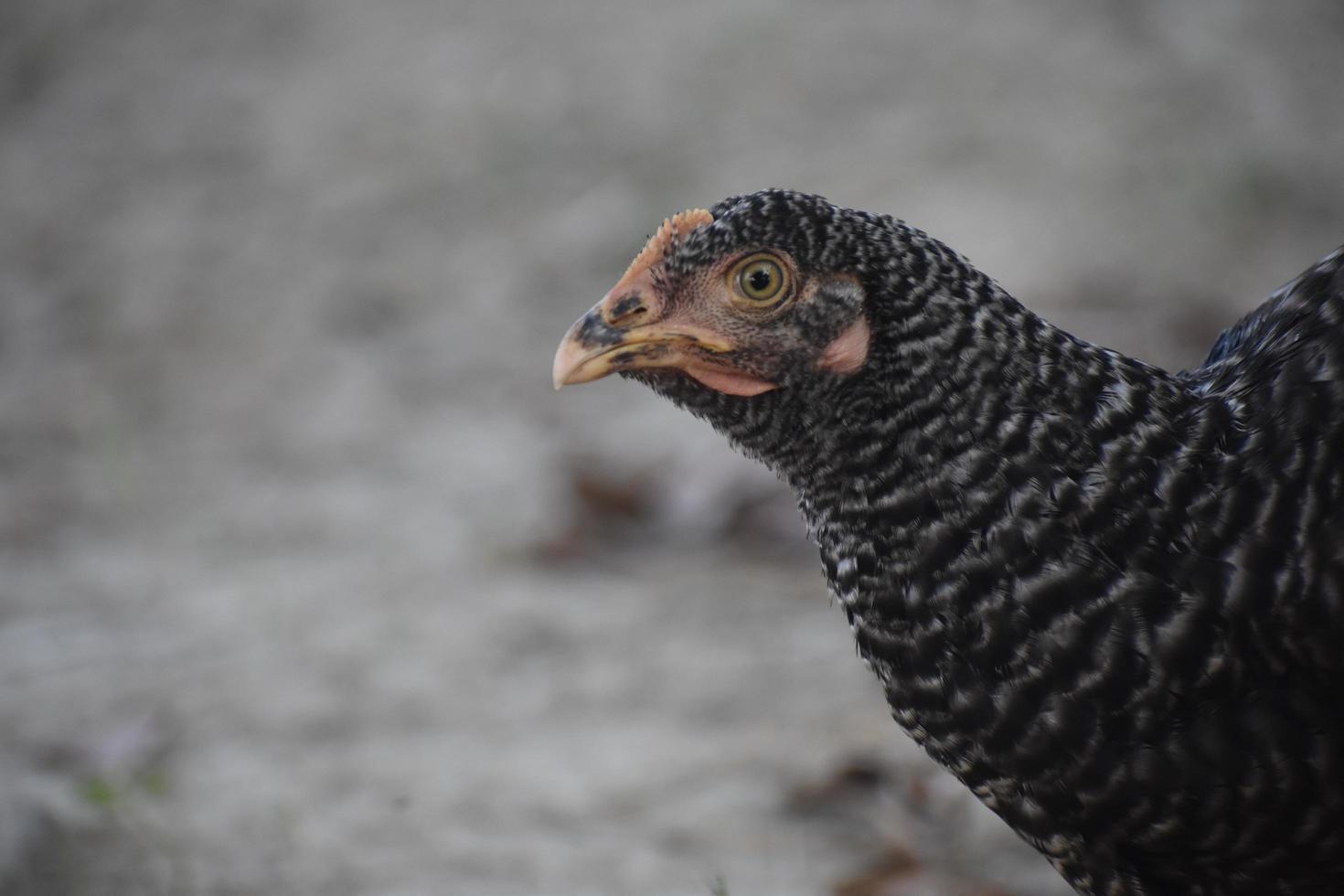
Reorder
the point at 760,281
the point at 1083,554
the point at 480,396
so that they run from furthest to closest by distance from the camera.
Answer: the point at 480,396 → the point at 760,281 → the point at 1083,554

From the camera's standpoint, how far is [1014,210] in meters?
6.46

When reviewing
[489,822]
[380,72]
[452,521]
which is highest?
[380,72]

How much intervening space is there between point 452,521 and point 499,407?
1.00 meters

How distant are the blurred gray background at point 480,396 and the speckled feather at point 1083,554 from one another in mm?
852

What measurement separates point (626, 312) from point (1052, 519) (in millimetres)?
792

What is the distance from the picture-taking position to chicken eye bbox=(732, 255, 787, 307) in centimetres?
214

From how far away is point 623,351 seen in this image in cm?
220

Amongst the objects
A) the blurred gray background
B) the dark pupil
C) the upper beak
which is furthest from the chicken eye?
the blurred gray background

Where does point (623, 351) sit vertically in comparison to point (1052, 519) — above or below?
above

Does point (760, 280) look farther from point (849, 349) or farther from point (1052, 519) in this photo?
point (1052, 519)

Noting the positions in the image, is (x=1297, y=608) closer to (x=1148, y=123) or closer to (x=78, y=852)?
(x=78, y=852)

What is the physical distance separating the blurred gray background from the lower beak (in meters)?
1.11

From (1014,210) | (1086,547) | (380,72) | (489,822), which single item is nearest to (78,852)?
(489,822)

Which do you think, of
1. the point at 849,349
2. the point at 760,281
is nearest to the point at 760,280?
the point at 760,281
